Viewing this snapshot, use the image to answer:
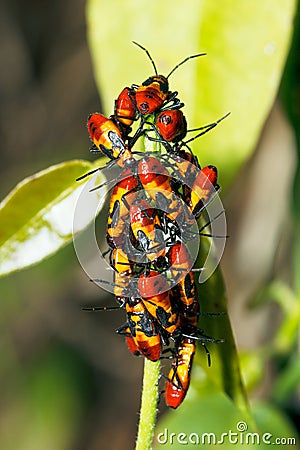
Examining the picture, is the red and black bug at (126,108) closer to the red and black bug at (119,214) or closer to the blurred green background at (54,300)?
the red and black bug at (119,214)

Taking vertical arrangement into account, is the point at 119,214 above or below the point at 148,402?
above

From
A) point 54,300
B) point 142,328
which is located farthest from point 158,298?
point 54,300

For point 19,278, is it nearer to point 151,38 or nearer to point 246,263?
point 246,263

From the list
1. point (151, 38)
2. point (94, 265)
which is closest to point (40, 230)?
point (151, 38)

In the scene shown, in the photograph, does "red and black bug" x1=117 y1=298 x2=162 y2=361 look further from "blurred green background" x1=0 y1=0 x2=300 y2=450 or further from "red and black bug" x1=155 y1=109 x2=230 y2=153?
"blurred green background" x1=0 y1=0 x2=300 y2=450

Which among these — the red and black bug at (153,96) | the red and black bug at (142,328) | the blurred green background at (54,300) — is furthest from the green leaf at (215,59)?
the blurred green background at (54,300)

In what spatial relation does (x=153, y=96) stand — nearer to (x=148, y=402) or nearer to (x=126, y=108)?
(x=126, y=108)
